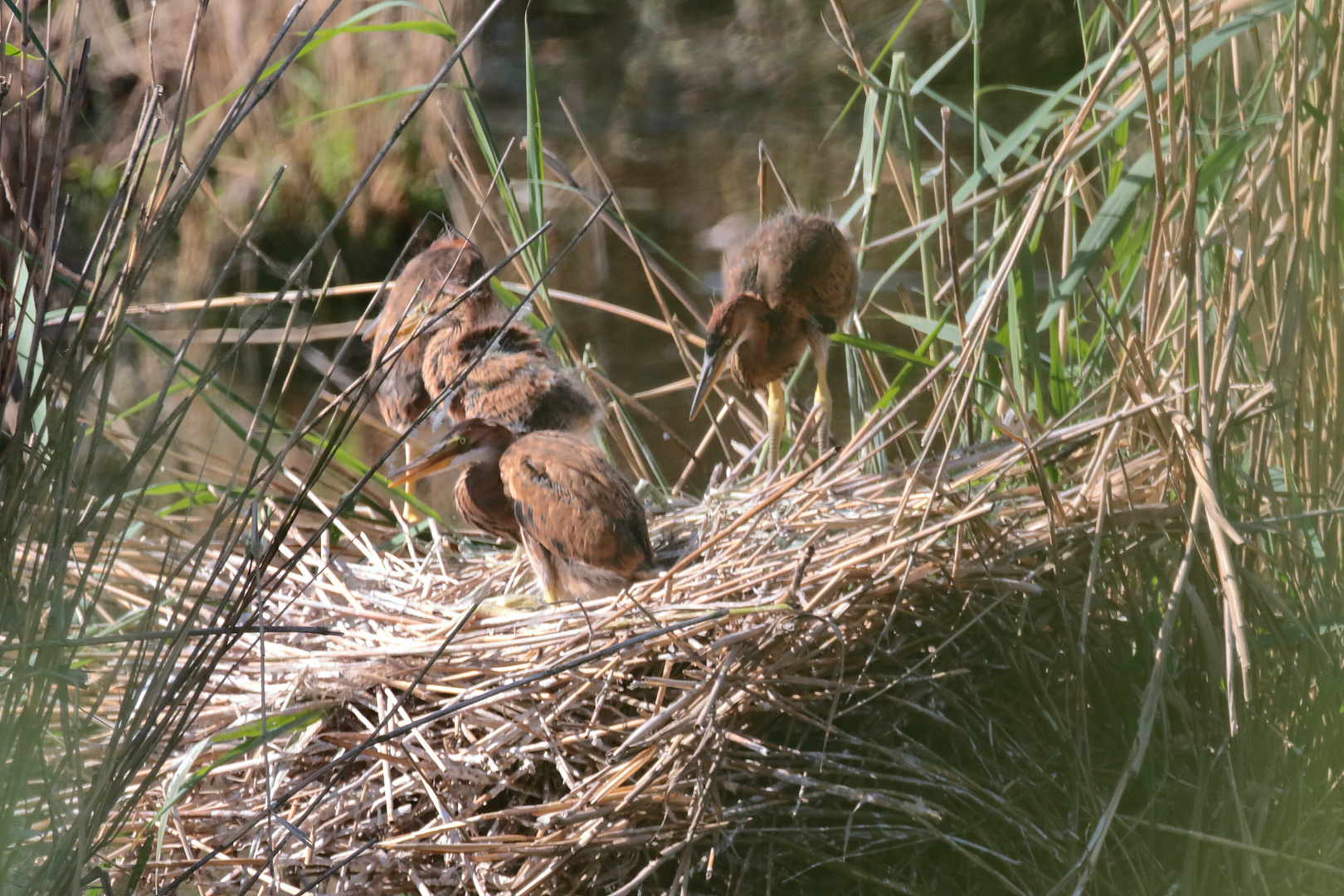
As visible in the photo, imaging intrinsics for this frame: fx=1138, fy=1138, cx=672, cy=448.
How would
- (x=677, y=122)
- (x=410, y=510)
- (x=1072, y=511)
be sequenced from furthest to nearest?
(x=677, y=122)
(x=410, y=510)
(x=1072, y=511)

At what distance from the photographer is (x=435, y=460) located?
2357 mm

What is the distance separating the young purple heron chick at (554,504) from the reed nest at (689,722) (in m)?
0.15

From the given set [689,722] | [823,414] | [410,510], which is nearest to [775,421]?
→ [823,414]

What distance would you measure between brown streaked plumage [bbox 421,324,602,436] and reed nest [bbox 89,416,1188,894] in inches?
27.3

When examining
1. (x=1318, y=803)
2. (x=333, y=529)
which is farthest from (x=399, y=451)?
(x=1318, y=803)

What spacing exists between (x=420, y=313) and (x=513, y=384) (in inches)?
12.9

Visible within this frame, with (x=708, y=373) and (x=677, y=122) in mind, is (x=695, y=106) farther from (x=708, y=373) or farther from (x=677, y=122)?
(x=708, y=373)

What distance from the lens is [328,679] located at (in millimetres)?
1815

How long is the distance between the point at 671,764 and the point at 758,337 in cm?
131

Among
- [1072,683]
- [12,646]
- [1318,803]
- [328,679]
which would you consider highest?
[12,646]

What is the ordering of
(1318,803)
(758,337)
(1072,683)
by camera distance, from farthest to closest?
1. (758,337)
2. (1072,683)
3. (1318,803)

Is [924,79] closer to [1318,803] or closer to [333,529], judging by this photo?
[1318,803]

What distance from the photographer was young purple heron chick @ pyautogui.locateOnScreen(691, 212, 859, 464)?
266cm

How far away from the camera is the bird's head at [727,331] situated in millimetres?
2619
